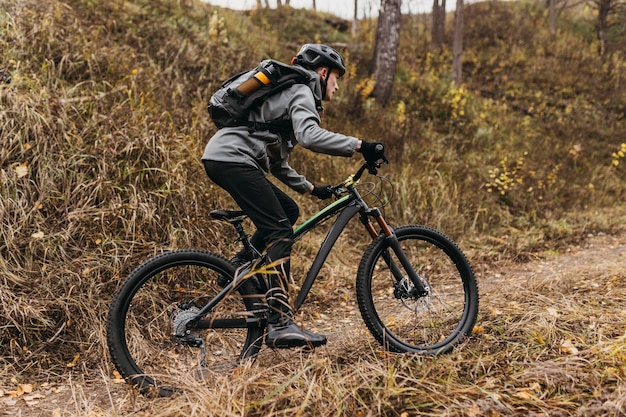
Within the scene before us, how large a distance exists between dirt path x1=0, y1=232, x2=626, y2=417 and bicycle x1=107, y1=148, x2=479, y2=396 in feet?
0.85

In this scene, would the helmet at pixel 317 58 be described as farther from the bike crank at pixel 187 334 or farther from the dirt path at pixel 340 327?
the dirt path at pixel 340 327

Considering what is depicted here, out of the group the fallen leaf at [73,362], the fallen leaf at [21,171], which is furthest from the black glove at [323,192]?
the fallen leaf at [21,171]

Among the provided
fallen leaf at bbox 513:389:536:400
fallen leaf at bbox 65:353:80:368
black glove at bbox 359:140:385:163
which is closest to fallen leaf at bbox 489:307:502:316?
fallen leaf at bbox 513:389:536:400

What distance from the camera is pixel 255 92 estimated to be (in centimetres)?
314

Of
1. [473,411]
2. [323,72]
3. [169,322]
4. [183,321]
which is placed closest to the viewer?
[473,411]

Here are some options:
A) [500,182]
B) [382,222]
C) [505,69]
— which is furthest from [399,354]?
[505,69]

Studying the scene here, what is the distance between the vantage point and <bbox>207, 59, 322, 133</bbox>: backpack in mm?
3104

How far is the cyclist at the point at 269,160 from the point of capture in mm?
3088

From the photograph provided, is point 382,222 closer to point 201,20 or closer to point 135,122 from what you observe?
point 135,122

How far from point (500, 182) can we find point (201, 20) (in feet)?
19.6

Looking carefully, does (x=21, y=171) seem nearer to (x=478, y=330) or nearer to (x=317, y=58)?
(x=317, y=58)

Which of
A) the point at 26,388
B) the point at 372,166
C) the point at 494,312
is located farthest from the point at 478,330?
the point at 26,388

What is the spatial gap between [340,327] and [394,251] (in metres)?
1.40

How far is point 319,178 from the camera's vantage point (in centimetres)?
692
